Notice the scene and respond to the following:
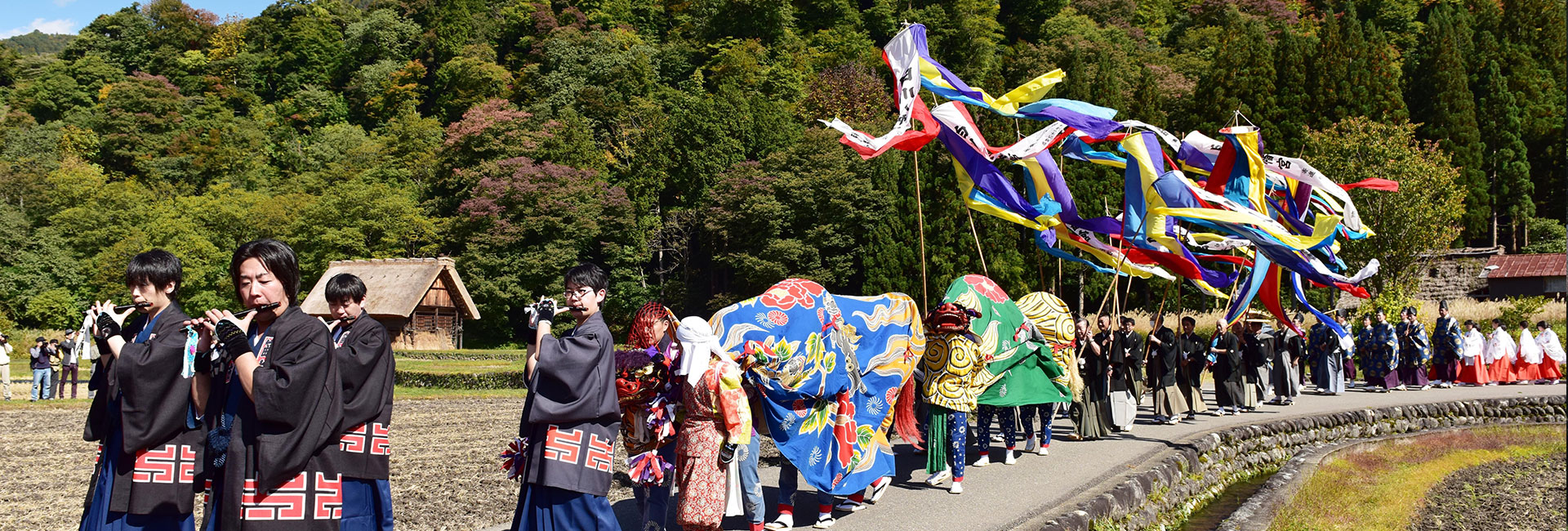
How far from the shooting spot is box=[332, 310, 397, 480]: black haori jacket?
15.2ft

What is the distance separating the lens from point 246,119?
6494cm

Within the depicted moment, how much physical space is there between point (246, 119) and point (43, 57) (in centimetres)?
2847

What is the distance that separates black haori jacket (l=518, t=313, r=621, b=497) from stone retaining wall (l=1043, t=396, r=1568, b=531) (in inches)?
118

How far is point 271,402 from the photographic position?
3.85 m

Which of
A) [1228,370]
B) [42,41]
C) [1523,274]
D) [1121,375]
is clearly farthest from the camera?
[42,41]

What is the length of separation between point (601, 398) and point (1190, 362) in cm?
1060

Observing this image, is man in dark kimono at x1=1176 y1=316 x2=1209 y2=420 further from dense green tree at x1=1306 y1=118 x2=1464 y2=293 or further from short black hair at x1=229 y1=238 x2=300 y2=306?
dense green tree at x1=1306 y1=118 x2=1464 y2=293

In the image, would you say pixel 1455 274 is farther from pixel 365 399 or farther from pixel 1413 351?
pixel 365 399

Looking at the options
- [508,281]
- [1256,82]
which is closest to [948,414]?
[1256,82]

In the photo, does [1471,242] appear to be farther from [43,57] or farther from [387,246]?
[43,57]

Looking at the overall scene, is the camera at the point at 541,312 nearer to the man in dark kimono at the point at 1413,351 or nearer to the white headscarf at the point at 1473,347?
the man in dark kimono at the point at 1413,351

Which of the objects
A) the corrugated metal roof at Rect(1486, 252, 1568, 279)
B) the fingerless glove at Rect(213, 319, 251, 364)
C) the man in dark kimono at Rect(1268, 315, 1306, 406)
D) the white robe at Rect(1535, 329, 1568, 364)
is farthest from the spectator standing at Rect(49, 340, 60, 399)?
the corrugated metal roof at Rect(1486, 252, 1568, 279)

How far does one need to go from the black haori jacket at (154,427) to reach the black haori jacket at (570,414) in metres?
1.45

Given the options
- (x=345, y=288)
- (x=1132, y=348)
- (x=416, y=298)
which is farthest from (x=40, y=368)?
(x=1132, y=348)
